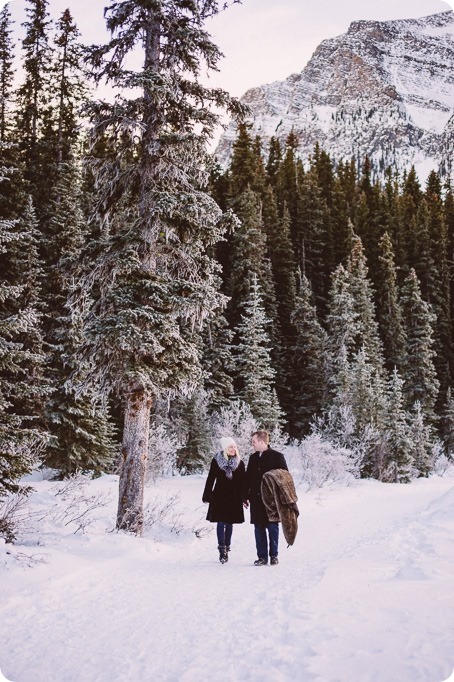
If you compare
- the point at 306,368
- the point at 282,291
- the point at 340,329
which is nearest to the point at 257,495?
the point at 306,368

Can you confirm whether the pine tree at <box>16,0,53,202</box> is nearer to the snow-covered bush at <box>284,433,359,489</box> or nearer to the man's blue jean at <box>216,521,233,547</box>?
the snow-covered bush at <box>284,433,359,489</box>

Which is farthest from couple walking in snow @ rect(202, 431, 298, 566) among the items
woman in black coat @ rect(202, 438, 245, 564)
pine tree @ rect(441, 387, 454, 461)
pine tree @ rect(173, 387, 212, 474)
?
pine tree @ rect(441, 387, 454, 461)

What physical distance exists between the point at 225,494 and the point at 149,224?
519 cm

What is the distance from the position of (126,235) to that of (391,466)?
71.0 ft

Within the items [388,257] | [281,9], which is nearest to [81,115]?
[281,9]

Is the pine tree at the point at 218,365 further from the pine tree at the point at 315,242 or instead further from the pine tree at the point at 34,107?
the pine tree at the point at 315,242

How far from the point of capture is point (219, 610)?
5324 millimetres

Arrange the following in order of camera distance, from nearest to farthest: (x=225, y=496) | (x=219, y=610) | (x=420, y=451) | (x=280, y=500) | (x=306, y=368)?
(x=219, y=610), (x=280, y=500), (x=225, y=496), (x=420, y=451), (x=306, y=368)

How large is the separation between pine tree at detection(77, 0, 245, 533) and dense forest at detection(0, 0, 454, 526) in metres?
0.04

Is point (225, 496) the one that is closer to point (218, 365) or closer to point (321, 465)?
point (321, 465)

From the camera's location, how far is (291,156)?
70875mm

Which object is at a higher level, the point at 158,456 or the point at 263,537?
the point at 263,537

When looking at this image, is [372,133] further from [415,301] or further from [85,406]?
[85,406]

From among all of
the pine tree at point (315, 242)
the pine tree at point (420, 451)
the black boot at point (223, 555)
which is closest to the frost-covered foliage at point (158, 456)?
the black boot at point (223, 555)
